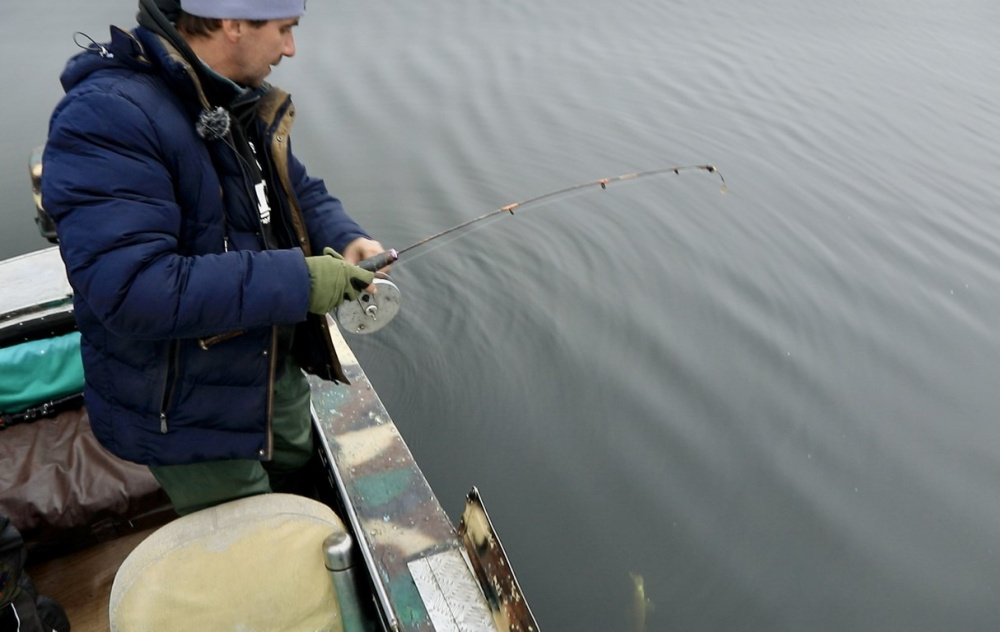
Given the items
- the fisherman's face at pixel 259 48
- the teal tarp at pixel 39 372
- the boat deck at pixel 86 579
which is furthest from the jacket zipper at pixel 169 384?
the teal tarp at pixel 39 372

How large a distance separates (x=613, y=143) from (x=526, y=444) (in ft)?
12.6

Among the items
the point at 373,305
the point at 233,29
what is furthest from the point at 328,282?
the point at 233,29

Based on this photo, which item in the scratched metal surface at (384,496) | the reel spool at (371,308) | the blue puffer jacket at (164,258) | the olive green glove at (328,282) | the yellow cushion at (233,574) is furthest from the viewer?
the scratched metal surface at (384,496)

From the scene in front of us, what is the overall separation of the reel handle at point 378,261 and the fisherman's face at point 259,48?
1.83ft

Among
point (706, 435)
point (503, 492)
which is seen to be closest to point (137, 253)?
point (503, 492)

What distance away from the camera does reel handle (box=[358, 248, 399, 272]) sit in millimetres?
2207

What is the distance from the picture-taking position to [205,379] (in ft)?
6.43

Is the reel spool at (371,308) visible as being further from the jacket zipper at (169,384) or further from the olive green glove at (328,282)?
the jacket zipper at (169,384)

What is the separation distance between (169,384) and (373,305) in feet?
1.85

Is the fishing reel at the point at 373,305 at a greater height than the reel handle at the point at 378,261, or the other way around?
the reel handle at the point at 378,261

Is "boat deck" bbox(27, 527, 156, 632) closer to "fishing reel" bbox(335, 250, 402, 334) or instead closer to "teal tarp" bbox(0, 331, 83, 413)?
"teal tarp" bbox(0, 331, 83, 413)

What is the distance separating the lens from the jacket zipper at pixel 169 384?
74.5 inches

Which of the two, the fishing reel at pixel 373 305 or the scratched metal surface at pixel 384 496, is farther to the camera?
the scratched metal surface at pixel 384 496

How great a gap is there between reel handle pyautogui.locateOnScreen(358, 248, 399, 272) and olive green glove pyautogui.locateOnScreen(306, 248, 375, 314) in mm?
243
